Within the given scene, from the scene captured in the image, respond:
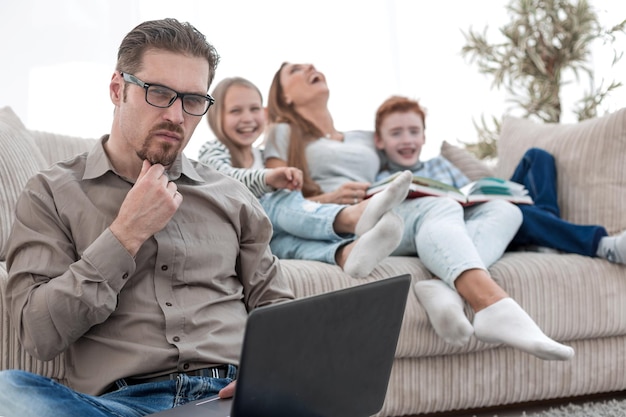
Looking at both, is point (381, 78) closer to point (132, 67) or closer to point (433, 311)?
point (433, 311)

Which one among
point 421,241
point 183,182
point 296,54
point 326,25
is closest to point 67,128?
point 296,54

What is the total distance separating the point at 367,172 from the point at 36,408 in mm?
1764

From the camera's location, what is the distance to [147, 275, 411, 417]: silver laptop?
0.84 metres

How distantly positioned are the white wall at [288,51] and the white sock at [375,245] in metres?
1.99

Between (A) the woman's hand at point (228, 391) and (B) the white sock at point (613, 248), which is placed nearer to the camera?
(A) the woman's hand at point (228, 391)

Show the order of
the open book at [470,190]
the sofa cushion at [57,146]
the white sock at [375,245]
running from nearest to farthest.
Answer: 1. the white sock at [375,245]
2. the sofa cushion at [57,146]
3. the open book at [470,190]

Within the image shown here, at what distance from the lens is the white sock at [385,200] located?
1.84 meters

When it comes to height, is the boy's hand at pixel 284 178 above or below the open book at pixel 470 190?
above

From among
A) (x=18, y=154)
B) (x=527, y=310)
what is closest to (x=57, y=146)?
(x=18, y=154)

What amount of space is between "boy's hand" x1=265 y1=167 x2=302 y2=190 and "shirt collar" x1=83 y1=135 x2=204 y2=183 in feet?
2.45

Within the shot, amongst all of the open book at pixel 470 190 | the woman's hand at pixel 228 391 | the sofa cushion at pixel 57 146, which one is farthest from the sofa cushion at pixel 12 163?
the open book at pixel 470 190

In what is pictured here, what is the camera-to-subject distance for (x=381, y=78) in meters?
4.18

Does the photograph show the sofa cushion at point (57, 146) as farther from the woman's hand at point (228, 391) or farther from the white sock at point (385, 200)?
the woman's hand at point (228, 391)

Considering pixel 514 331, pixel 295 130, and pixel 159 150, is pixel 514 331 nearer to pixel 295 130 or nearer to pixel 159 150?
pixel 159 150
